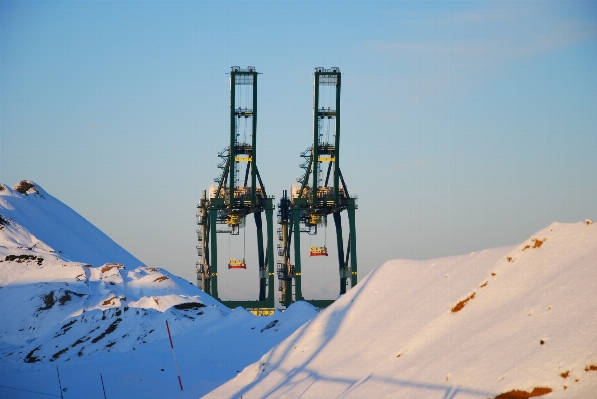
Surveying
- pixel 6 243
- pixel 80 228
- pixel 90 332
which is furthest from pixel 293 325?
pixel 80 228

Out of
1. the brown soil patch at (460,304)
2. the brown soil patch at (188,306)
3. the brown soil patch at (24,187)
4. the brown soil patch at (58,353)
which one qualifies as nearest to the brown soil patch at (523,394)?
the brown soil patch at (460,304)

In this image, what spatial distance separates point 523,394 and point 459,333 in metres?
Answer: 3.82

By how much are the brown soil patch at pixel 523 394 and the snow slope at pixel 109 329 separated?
14.2 metres

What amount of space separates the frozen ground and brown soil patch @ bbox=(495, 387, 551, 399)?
0.02 metres

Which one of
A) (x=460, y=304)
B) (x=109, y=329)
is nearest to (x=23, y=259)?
(x=109, y=329)

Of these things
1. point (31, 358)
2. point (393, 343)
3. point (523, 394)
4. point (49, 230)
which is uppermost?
point (523, 394)

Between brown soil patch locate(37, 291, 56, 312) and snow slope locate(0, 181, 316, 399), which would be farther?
brown soil patch locate(37, 291, 56, 312)

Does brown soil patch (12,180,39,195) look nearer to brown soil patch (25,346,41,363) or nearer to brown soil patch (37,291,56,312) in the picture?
brown soil patch (37,291,56,312)

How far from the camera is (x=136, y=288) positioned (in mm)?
64750

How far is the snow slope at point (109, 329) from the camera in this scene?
31.4 m

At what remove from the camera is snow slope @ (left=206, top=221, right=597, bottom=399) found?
14.4 metres

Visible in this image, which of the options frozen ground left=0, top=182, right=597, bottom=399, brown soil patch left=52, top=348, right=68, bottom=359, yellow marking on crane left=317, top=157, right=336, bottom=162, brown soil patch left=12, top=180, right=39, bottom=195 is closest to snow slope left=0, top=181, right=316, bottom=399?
brown soil patch left=52, top=348, right=68, bottom=359

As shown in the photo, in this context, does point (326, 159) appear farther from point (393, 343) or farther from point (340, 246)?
point (393, 343)

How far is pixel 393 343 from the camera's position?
1950 cm
